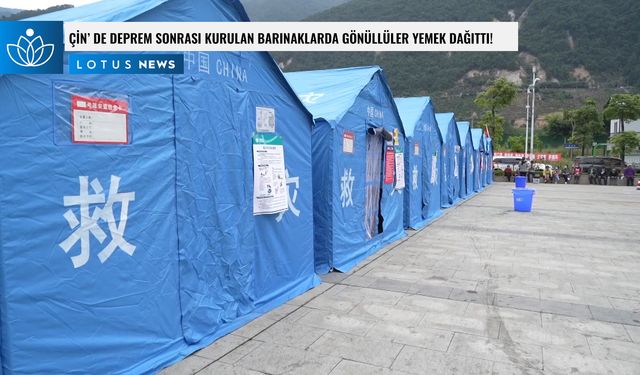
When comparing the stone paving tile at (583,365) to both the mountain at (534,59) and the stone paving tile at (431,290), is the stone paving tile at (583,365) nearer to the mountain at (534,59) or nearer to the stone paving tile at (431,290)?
the stone paving tile at (431,290)

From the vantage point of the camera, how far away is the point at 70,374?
262 centimetres

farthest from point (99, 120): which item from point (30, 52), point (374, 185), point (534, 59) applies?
point (534, 59)

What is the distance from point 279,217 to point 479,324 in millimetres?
2207

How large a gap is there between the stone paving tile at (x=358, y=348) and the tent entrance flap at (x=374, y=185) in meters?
3.40

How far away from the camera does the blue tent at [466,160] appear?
17.1 m

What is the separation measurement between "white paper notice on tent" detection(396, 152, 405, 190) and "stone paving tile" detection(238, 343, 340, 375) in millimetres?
5414

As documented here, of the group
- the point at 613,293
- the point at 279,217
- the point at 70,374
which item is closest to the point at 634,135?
the point at 613,293

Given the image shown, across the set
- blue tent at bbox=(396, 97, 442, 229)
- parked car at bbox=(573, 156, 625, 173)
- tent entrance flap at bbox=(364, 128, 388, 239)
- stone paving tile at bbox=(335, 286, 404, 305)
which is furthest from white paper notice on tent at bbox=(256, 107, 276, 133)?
parked car at bbox=(573, 156, 625, 173)

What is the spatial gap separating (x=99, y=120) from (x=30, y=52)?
511mm

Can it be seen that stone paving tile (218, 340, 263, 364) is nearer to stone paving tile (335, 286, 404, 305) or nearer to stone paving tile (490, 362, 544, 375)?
stone paving tile (335, 286, 404, 305)

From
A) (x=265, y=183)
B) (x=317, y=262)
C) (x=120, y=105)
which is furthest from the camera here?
(x=317, y=262)

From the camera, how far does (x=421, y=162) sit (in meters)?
10.6

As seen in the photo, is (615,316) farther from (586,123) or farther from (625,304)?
(586,123)

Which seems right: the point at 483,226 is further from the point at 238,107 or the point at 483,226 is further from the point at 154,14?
the point at 154,14
